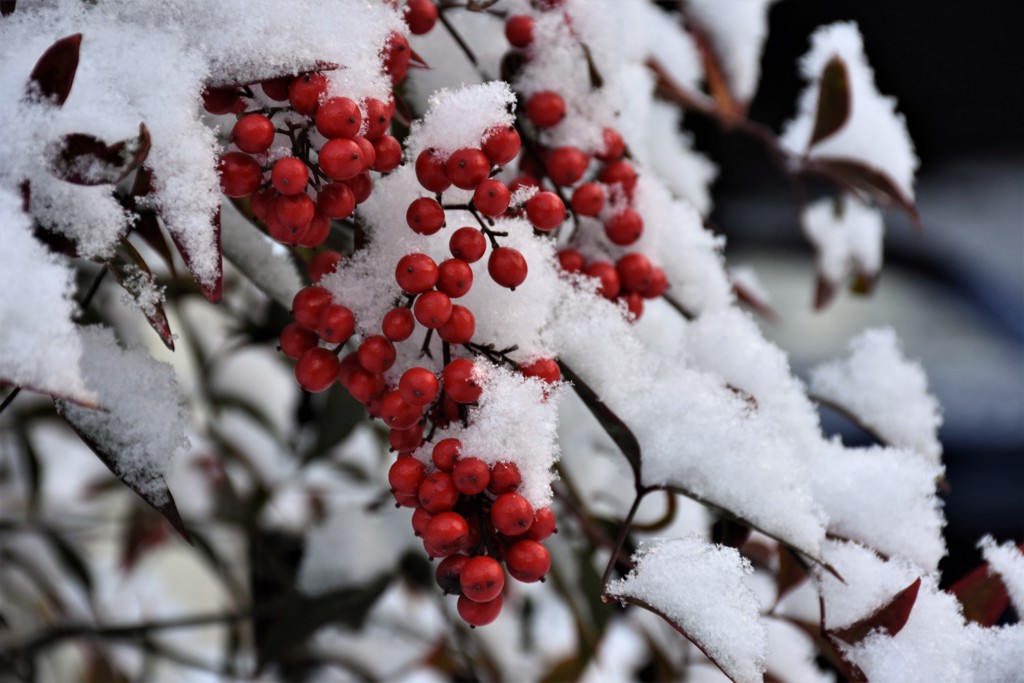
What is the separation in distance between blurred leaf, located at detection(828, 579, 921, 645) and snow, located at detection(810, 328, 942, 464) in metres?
0.12

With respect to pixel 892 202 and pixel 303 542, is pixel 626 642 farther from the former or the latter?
pixel 892 202

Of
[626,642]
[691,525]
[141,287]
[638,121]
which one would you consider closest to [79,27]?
[141,287]

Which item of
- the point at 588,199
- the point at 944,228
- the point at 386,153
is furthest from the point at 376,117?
the point at 944,228

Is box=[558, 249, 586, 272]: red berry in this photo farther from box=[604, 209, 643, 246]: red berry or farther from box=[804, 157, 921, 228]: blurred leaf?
box=[804, 157, 921, 228]: blurred leaf

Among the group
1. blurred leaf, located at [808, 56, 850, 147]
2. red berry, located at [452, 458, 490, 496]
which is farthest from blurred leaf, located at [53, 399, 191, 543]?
blurred leaf, located at [808, 56, 850, 147]

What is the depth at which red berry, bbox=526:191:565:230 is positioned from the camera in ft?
1.23

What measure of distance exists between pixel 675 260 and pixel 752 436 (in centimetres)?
13

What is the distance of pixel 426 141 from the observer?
35 cm

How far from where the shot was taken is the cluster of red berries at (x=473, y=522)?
33cm

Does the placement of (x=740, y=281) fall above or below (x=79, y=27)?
below

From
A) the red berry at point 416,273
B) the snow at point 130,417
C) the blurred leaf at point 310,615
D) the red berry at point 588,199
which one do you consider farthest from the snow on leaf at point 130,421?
the blurred leaf at point 310,615

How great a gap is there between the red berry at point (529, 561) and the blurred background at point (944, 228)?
5.22 feet

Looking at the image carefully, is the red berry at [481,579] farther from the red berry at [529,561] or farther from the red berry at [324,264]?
the red berry at [324,264]

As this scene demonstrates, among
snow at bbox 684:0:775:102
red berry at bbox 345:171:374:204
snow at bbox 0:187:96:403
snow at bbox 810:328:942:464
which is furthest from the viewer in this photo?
snow at bbox 684:0:775:102
